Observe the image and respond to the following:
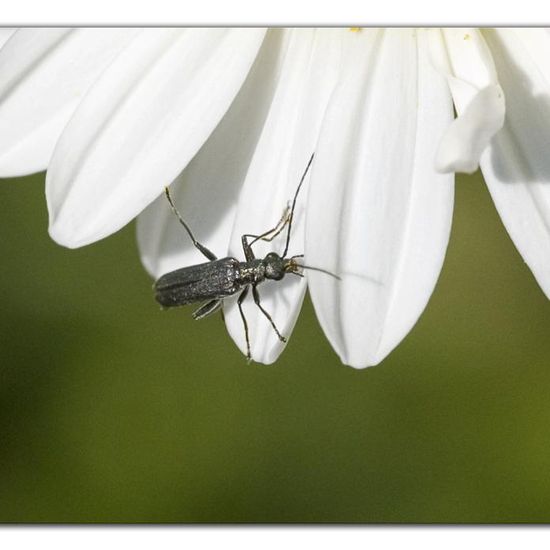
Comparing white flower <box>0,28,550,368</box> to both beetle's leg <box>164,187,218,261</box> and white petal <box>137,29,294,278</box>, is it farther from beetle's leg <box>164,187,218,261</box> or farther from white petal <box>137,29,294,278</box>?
beetle's leg <box>164,187,218,261</box>

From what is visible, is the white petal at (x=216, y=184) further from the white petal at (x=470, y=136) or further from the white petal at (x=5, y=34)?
the white petal at (x=470, y=136)

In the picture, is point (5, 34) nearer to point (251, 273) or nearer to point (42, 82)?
point (42, 82)

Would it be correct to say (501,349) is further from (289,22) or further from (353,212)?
(289,22)

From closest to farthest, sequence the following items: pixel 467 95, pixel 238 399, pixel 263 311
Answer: pixel 467 95 < pixel 263 311 < pixel 238 399

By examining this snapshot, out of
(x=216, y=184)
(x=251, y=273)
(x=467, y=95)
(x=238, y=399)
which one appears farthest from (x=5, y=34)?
(x=238, y=399)

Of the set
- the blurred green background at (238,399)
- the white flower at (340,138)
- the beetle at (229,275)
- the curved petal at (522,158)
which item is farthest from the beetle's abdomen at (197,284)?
the blurred green background at (238,399)
